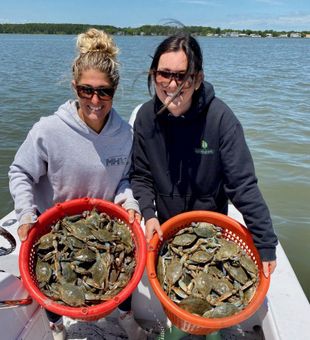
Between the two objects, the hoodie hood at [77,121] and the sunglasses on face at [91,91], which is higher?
the sunglasses on face at [91,91]

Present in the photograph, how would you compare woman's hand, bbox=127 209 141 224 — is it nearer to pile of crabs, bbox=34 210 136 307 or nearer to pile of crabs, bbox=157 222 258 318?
pile of crabs, bbox=34 210 136 307

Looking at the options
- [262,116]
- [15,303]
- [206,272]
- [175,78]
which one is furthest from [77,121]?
[262,116]

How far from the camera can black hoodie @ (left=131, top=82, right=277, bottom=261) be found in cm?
238

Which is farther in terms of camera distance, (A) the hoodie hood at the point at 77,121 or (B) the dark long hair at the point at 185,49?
(A) the hoodie hood at the point at 77,121

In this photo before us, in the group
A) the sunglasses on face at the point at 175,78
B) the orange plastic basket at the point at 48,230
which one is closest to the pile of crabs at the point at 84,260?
the orange plastic basket at the point at 48,230

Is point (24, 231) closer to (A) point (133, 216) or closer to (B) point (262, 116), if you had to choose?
(A) point (133, 216)

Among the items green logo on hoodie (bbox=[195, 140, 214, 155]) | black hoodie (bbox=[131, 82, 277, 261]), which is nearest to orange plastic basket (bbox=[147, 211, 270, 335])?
black hoodie (bbox=[131, 82, 277, 261])

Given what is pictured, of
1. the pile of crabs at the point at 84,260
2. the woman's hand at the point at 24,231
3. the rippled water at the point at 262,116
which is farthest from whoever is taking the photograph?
the rippled water at the point at 262,116

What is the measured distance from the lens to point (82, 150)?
2562 millimetres

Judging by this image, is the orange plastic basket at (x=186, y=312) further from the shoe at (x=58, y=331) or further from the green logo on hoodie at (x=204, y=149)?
the shoe at (x=58, y=331)

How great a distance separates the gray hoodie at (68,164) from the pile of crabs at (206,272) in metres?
0.43

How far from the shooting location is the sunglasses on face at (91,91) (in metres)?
2.38

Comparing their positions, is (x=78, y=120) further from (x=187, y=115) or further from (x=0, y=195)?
(x=0, y=195)

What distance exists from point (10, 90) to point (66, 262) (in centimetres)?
1443
